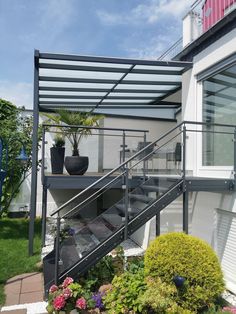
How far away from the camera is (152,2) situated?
862 cm

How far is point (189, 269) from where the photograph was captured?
13.5 ft

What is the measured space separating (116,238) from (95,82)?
4.53 metres

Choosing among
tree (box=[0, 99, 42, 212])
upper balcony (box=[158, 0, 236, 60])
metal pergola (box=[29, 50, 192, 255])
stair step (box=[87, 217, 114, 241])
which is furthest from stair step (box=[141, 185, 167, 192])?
upper balcony (box=[158, 0, 236, 60])

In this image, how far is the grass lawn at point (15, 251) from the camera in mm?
5523

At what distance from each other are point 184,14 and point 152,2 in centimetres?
167

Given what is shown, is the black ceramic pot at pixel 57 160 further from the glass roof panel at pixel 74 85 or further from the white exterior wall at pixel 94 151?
the glass roof panel at pixel 74 85

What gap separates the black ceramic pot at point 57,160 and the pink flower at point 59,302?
4.26 metres

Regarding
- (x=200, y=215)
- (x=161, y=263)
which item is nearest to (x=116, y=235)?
(x=161, y=263)

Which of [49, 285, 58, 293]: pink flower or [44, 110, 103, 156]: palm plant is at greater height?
[44, 110, 103, 156]: palm plant

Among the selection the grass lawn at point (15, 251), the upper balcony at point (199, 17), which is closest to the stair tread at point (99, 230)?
the grass lawn at point (15, 251)

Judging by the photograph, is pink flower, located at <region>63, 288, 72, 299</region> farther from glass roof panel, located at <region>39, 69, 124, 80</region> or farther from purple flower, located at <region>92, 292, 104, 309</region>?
glass roof panel, located at <region>39, 69, 124, 80</region>

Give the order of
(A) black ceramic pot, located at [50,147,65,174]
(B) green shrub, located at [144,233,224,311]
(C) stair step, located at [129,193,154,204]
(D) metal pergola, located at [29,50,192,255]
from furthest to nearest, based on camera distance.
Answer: (A) black ceramic pot, located at [50,147,65,174] → (D) metal pergola, located at [29,50,192,255] → (C) stair step, located at [129,193,154,204] → (B) green shrub, located at [144,233,224,311]

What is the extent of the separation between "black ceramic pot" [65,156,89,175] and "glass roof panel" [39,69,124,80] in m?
2.00

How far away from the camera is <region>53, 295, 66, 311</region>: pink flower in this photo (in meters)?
3.68
